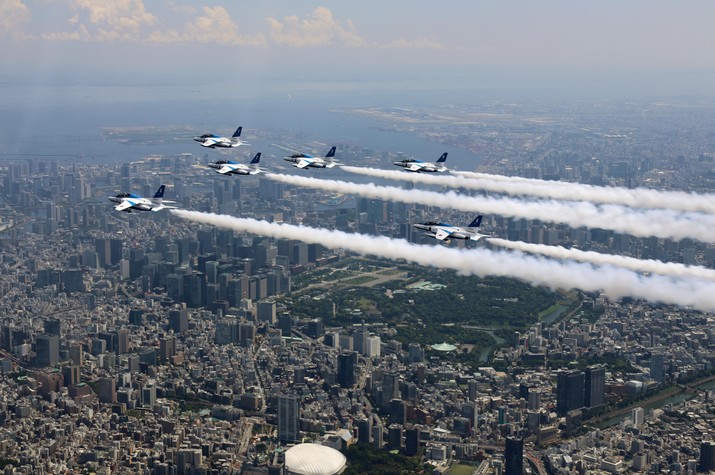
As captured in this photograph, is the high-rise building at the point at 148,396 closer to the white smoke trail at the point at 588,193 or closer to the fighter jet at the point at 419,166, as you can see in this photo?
the white smoke trail at the point at 588,193

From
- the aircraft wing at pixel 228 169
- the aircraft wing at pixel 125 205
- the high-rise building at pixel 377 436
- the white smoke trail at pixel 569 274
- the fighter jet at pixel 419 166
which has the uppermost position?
the fighter jet at pixel 419 166

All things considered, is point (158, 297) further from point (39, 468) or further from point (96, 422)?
point (39, 468)

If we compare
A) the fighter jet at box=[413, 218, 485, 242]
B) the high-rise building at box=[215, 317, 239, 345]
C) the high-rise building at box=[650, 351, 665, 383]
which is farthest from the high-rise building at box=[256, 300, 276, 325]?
the fighter jet at box=[413, 218, 485, 242]

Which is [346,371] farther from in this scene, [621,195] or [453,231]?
[453,231]

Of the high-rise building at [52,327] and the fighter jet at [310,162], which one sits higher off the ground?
the fighter jet at [310,162]

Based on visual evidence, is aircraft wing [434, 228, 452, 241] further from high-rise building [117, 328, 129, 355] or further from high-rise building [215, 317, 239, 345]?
high-rise building [117, 328, 129, 355]

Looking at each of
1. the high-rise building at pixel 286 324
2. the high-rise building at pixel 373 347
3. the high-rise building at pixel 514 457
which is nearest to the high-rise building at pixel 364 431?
the high-rise building at pixel 514 457

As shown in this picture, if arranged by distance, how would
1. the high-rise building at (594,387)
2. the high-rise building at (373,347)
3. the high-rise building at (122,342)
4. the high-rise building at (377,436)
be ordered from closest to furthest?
the high-rise building at (377,436), the high-rise building at (594,387), the high-rise building at (373,347), the high-rise building at (122,342)
